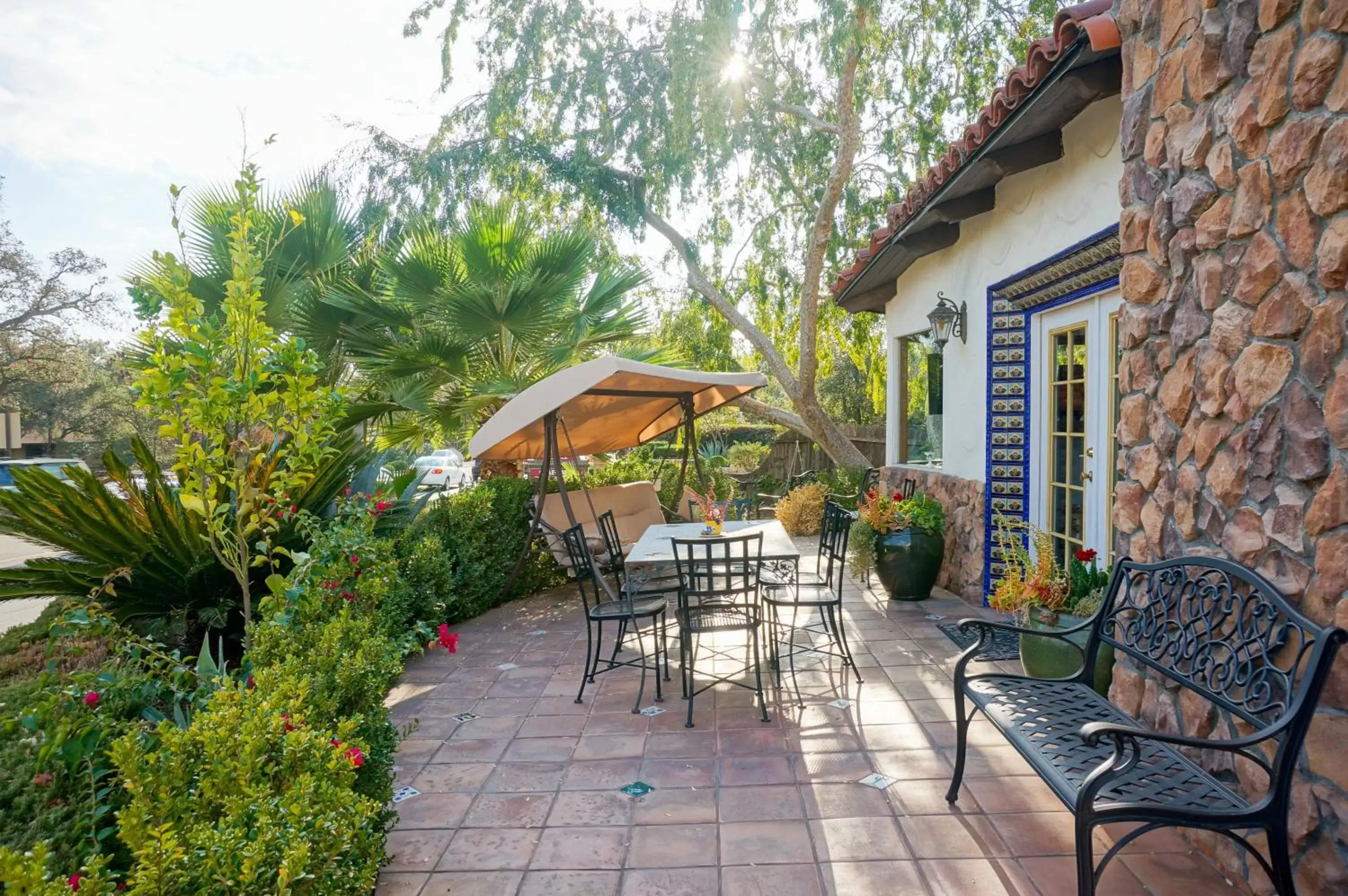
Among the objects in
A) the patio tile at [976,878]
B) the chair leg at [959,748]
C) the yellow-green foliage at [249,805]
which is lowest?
the patio tile at [976,878]

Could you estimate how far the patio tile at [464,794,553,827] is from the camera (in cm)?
301

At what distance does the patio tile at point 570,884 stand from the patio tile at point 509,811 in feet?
1.20

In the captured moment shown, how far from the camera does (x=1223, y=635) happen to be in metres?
2.46

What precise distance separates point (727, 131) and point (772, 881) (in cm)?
1004

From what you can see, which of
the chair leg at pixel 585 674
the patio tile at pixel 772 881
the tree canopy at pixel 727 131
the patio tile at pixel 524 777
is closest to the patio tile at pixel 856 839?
the patio tile at pixel 772 881

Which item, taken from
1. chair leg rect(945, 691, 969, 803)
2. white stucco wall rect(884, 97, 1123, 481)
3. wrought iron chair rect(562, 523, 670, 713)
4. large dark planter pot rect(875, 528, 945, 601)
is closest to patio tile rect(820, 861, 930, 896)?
chair leg rect(945, 691, 969, 803)

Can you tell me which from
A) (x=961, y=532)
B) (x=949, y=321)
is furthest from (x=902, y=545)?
(x=949, y=321)

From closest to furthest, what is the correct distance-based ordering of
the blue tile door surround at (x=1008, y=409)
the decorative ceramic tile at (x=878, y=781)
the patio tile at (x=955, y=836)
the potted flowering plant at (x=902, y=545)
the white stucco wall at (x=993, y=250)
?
the patio tile at (x=955, y=836) → the decorative ceramic tile at (x=878, y=781) → the white stucco wall at (x=993, y=250) → the blue tile door surround at (x=1008, y=409) → the potted flowering plant at (x=902, y=545)

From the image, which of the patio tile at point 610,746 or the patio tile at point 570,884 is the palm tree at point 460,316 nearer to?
the patio tile at point 610,746

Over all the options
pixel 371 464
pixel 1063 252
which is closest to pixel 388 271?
pixel 371 464

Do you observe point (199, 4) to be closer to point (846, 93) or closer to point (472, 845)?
point (472, 845)

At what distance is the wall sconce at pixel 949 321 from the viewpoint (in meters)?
6.48

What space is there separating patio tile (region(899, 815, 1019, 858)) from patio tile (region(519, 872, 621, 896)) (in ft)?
3.51

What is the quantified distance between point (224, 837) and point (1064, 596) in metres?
3.92
